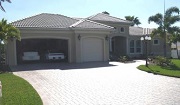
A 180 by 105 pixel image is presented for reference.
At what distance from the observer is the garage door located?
2460cm

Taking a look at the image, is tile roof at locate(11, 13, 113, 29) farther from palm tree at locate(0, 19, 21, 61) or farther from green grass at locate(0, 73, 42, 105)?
green grass at locate(0, 73, 42, 105)

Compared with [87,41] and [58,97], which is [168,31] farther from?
[58,97]

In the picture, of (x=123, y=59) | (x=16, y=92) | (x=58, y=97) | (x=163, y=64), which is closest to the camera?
(x=58, y=97)

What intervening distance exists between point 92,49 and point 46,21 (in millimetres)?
5583

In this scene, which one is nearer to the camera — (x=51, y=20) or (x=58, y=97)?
(x=58, y=97)

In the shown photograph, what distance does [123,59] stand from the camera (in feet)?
88.4

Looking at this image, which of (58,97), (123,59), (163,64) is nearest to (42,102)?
(58,97)

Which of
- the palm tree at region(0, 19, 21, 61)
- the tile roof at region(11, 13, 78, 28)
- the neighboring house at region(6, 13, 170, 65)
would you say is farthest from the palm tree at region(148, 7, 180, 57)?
the palm tree at region(0, 19, 21, 61)

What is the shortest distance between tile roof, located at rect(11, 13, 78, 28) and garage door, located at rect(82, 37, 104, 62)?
2713 mm

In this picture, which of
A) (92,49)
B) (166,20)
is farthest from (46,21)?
(166,20)

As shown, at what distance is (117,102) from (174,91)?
11.3 ft

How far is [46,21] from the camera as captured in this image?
2467 centimetres

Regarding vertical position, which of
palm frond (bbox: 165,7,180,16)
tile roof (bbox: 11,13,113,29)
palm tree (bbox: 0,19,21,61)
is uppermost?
palm frond (bbox: 165,7,180,16)

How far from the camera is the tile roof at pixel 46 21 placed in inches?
892
